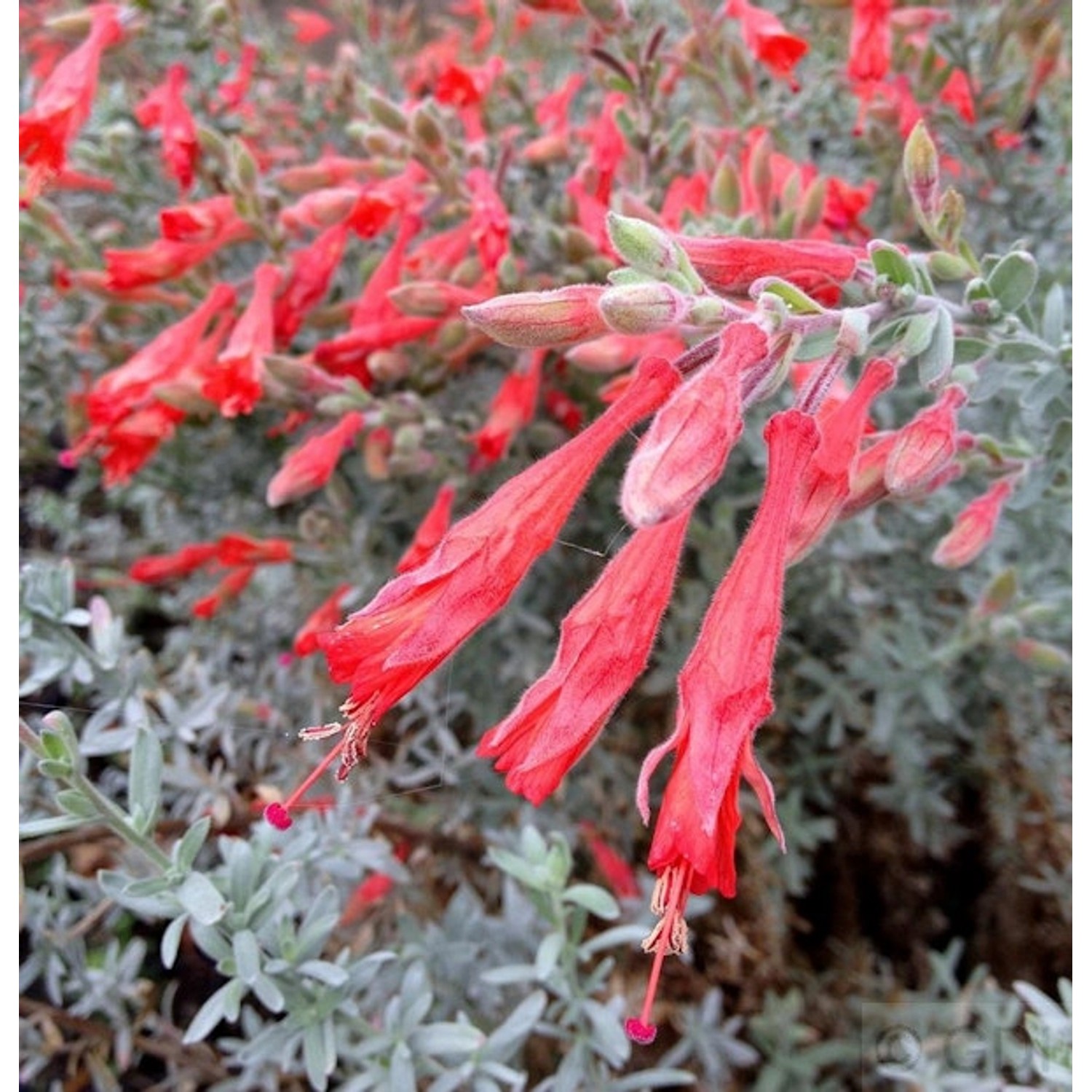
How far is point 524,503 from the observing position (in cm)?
93

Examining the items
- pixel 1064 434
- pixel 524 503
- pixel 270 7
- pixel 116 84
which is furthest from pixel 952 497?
pixel 270 7

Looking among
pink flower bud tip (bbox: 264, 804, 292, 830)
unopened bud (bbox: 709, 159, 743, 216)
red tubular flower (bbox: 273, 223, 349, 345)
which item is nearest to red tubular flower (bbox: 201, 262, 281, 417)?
red tubular flower (bbox: 273, 223, 349, 345)

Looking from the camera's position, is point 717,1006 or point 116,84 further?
point 116,84

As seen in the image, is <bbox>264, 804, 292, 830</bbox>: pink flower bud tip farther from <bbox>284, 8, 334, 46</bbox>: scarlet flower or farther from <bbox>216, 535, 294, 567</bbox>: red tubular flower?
<bbox>284, 8, 334, 46</bbox>: scarlet flower

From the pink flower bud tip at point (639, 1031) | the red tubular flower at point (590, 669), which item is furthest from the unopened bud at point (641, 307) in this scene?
the pink flower bud tip at point (639, 1031)

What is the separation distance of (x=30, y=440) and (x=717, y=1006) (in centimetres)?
140

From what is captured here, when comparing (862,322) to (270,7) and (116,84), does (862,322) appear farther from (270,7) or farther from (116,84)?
(270,7)

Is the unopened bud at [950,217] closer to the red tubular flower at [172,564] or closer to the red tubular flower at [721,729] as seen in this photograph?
the red tubular flower at [721,729]

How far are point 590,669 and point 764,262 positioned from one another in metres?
0.43

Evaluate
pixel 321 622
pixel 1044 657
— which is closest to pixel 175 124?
pixel 321 622

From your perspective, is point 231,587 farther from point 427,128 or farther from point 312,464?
point 427,128

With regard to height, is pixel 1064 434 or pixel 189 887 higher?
pixel 1064 434

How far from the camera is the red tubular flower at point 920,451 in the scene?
101 cm

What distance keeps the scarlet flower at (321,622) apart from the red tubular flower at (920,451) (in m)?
0.81
